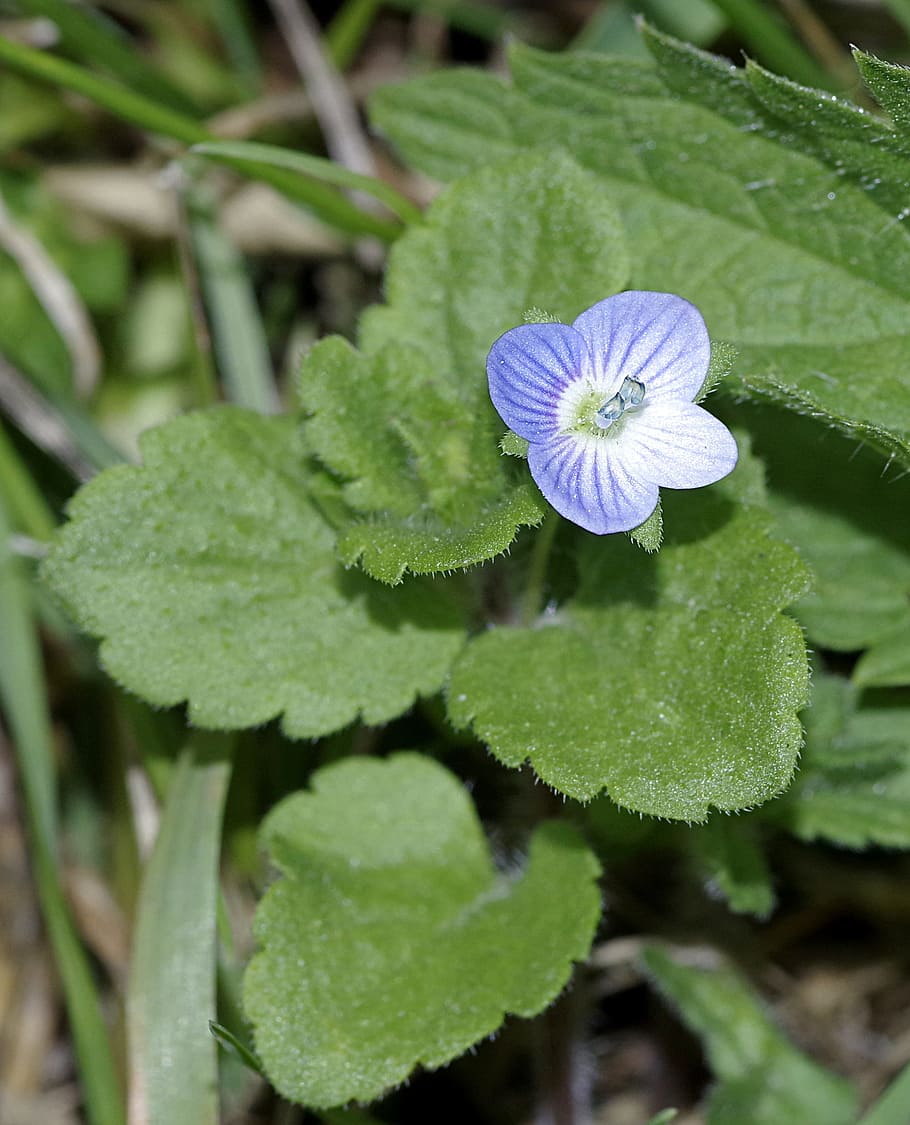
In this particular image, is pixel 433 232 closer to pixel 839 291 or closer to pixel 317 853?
pixel 839 291

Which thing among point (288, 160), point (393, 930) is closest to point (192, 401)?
point (288, 160)

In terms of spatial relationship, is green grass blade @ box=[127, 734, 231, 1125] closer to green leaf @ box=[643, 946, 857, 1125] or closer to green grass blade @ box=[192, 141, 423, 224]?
green leaf @ box=[643, 946, 857, 1125]

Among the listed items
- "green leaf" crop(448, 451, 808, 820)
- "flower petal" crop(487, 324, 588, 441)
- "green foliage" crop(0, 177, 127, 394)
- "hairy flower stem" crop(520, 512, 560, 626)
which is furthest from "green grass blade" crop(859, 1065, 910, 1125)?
"green foliage" crop(0, 177, 127, 394)

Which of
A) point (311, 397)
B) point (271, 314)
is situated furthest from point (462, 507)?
point (271, 314)

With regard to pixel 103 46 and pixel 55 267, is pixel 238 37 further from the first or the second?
pixel 55 267

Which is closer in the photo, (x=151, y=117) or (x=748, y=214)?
(x=748, y=214)

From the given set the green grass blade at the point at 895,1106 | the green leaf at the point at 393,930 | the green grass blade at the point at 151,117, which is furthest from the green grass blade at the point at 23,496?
the green grass blade at the point at 895,1106
